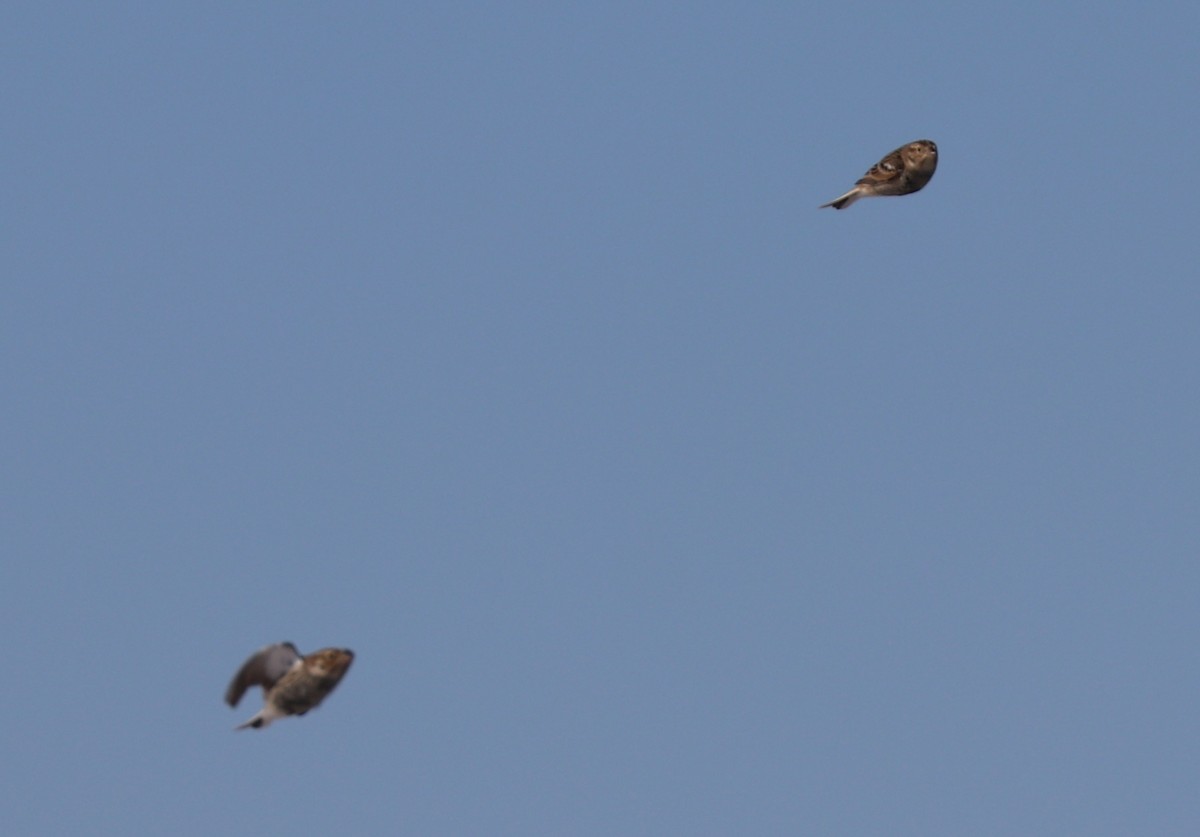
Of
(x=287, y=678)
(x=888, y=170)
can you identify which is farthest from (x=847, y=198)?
(x=287, y=678)

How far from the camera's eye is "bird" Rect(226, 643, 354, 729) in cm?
6222

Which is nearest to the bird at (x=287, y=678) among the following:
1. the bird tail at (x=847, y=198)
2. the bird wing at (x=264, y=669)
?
the bird wing at (x=264, y=669)

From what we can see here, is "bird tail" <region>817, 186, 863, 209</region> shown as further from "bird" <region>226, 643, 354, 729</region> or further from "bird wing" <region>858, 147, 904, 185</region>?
"bird" <region>226, 643, 354, 729</region>

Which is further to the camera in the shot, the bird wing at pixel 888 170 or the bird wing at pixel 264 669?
the bird wing at pixel 888 170

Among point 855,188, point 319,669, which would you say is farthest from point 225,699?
point 855,188

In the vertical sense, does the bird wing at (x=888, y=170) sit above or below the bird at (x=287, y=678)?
above

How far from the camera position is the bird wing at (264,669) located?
62219mm

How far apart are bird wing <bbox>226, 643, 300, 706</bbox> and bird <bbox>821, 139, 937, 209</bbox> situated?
23205 mm

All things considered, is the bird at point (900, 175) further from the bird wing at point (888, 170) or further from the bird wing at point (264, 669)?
the bird wing at point (264, 669)

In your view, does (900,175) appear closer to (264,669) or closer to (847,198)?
(847,198)

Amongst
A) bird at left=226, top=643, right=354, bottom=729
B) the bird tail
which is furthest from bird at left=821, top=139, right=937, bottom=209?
bird at left=226, top=643, right=354, bottom=729

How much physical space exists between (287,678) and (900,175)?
2594 cm

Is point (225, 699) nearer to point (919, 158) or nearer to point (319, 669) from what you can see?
point (319, 669)

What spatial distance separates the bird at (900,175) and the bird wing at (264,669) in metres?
23.2
